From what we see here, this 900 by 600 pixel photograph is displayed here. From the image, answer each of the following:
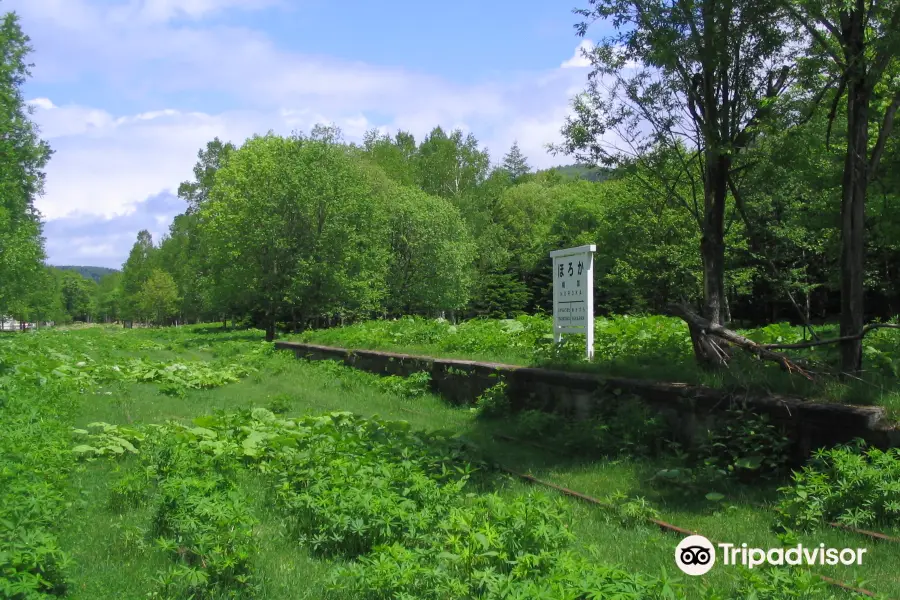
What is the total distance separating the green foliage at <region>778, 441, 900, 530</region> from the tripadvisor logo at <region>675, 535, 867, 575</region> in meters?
0.48

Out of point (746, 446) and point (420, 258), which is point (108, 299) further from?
point (746, 446)

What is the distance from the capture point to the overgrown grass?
7160 millimetres

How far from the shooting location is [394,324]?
21672mm

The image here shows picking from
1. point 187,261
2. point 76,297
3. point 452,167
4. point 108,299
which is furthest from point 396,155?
point 76,297

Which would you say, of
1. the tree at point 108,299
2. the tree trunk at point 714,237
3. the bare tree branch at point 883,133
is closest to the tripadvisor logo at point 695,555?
the tree trunk at point 714,237

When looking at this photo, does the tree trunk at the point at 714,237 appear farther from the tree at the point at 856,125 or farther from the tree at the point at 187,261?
the tree at the point at 187,261

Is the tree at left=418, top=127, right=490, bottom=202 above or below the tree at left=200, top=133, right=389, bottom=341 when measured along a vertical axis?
above

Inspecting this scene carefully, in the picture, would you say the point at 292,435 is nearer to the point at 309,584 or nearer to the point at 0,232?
the point at 309,584

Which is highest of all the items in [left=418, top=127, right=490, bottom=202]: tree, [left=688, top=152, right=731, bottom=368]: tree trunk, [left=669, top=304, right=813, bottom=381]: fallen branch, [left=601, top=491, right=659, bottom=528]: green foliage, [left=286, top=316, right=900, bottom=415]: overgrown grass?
[left=418, top=127, right=490, bottom=202]: tree

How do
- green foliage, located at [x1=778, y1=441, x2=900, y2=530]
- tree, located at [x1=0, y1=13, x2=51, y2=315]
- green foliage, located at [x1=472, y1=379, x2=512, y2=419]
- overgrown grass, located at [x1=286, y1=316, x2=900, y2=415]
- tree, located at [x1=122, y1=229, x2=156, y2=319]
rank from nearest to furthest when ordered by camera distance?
green foliage, located at [x1=778, y1=441, x2=900, y2=530] < overgrown grass, located at [x1=286, y1=316, x2=900, y2=415] < green foliage, located at [x1=472, y1=379, x2=512, y2=419] < tree, located at [x1=0, y1=13, x2=51, y2=315] < tree, located at [x1=122, y1=229, x2=156, y2=319]

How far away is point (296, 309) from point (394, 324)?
45.6ft

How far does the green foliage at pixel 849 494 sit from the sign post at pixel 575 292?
18.7 ft

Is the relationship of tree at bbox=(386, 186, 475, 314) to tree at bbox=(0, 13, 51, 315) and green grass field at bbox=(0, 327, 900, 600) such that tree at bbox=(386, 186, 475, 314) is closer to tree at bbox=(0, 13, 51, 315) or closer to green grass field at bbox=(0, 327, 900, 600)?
tree at bbox=(0, 13, 51, 315)

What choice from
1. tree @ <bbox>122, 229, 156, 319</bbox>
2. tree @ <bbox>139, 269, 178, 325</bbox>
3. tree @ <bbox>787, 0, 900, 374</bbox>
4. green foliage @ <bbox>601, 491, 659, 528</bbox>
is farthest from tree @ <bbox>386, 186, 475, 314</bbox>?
tree @ <bbox>122, 229, 156, 319</bbox>
